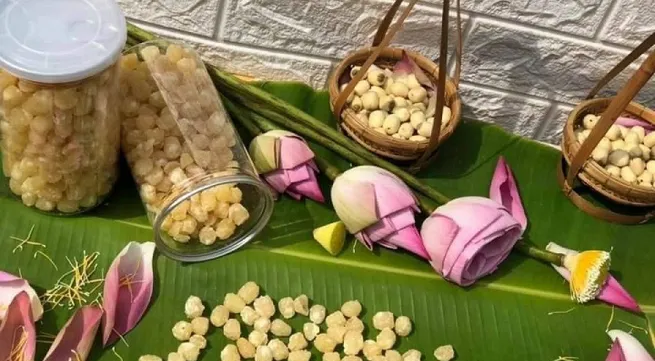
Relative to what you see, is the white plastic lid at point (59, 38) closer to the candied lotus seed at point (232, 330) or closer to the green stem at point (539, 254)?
the candied lotus seed at point (232, 330)

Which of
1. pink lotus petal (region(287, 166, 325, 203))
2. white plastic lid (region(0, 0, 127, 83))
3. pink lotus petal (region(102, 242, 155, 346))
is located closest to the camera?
white plastic lid (region(0, 0, 127, 83))

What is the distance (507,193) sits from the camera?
97cm

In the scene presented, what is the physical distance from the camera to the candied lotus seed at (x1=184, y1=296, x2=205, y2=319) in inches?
33.2

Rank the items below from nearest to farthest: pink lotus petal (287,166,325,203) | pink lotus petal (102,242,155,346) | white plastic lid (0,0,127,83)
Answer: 1. white plastic lid (0,0,127,83)
2. pink lotus petal (102,242,155,346)
3. pink lotus petal (287,166,325,203)

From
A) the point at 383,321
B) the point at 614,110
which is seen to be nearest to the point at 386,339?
the point at 383,321

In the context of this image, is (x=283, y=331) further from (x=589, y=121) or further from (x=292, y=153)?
(x=589, y=121)

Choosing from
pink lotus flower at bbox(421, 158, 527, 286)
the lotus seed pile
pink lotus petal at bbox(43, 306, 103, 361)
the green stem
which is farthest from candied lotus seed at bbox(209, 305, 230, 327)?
the green stem

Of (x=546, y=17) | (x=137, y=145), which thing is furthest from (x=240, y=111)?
(x=546, y=17)

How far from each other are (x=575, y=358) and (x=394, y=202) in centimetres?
24

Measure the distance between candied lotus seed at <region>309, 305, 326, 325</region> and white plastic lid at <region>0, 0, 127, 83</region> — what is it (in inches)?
12.2

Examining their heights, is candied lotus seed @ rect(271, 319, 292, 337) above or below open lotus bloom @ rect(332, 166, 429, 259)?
below

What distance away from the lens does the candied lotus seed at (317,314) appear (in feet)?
2.84

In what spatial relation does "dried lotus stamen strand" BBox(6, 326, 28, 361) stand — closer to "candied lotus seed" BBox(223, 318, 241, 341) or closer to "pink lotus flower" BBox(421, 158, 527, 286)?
"candied lotus seed" BBox(223, 318, 241, 341)

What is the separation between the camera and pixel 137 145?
86cm
